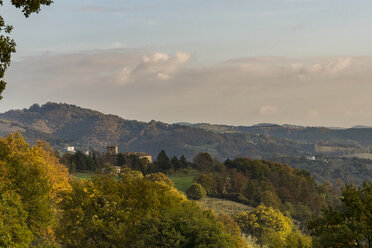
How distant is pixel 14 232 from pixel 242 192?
110 m

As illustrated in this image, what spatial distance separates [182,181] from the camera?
5827 inches

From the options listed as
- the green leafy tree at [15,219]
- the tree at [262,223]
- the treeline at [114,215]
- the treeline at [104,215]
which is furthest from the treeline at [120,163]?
the green leafy tree at [15,219]

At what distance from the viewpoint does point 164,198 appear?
149ft

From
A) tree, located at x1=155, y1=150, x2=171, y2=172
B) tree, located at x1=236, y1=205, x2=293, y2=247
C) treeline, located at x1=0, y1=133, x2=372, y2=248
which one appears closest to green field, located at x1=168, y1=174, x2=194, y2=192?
tree, located at x1=155, y1=150, x2=171, y2=172

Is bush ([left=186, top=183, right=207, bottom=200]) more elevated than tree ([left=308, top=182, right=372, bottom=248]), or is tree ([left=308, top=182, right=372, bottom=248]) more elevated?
tree ([left=308, top=182, right=372, bottom=248])

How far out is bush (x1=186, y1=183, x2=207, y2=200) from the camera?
128 metres

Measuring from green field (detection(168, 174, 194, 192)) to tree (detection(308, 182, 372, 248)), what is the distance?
103977 millimetres

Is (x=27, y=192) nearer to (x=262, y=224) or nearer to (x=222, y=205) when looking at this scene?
(x=262, y=224)

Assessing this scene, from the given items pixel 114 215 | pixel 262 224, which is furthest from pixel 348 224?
pixel 262 224

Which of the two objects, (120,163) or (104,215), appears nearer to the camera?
(104,215)

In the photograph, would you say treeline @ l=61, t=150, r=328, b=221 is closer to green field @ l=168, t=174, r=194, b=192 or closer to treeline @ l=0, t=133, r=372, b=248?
green field @ l=168, t=174, r=194, b=192

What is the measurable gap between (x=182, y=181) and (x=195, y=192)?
20.7 meters

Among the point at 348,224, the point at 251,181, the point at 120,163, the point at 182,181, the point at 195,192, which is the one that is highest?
the point at 348,224

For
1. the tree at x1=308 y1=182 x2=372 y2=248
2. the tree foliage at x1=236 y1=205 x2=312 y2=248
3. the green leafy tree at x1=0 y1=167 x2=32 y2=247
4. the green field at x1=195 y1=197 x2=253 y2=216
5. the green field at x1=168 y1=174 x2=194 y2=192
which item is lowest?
the green field at x1=195 y1=197 x2=253 y2=216
